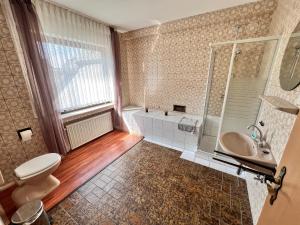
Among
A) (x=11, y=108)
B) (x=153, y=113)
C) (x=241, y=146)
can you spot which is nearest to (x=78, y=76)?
(x=11, y=108)

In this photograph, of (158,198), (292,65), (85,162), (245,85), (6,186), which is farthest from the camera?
(85,162)

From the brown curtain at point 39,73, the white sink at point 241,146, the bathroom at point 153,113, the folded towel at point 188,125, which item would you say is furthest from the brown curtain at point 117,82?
the white sink at point 241,146

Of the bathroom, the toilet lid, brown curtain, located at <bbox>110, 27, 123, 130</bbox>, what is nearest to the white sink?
the bathroom

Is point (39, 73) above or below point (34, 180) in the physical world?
above

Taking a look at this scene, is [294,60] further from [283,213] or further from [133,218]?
[133,218]

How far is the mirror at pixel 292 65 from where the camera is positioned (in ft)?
3.49

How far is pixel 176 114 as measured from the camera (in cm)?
303

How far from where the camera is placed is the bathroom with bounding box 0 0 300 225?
4.62 ft

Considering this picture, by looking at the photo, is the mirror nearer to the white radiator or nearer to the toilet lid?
the toilet lid

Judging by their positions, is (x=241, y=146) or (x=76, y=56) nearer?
(x=241, y=146)

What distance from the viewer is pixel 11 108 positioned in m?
1.75

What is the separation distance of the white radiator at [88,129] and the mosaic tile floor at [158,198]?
37.0 inches

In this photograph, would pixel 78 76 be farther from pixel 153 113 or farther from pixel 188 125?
pixel 188 125

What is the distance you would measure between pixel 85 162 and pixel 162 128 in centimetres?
161
